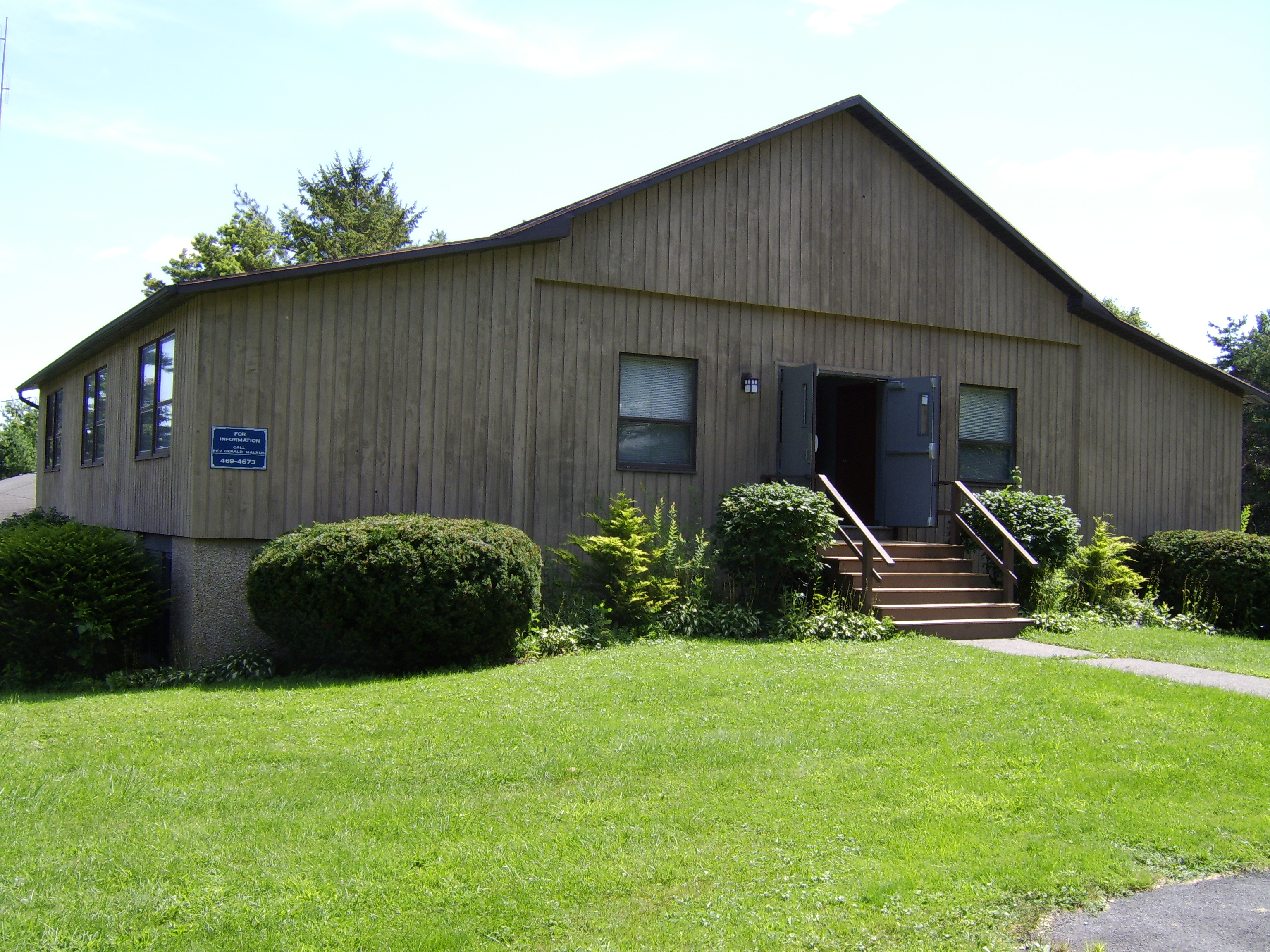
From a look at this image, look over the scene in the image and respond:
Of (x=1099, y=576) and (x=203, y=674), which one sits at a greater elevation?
(x=1099, y=576)

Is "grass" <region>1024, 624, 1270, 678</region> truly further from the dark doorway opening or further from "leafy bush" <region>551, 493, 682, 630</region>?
A: "leafy bush" <region>551, 493, 682, 630</region>

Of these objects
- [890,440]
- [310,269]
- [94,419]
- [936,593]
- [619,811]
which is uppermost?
[310,269]

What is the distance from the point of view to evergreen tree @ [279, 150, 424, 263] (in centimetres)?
4894

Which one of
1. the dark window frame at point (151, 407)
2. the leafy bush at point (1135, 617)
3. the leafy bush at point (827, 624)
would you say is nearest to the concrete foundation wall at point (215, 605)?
the dark window frame at point (151, 407)

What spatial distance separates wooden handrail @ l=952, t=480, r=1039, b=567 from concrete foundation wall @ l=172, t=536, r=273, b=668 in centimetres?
820

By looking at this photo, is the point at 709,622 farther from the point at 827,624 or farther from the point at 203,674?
the point at 203,674

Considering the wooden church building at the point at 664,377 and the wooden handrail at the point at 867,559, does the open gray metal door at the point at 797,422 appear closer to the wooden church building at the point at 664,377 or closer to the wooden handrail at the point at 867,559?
the wooden church building at the point at 664,377

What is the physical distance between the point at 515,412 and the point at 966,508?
5.96 m

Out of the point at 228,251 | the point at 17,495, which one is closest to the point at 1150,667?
the point at 17,495

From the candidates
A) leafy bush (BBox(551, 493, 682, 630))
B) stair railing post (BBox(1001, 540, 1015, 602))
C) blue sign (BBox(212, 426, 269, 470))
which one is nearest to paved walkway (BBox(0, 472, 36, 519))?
blue sign (BBox(212, 426, 269, 470))

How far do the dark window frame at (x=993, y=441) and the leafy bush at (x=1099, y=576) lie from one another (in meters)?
1.54

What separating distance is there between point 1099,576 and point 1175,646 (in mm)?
2811

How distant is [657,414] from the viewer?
13125 mm

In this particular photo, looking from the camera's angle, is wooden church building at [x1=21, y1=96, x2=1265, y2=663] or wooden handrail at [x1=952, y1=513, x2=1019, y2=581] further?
wooden handrail at [x1=952, y1=513, x2=1019, y2=581]
